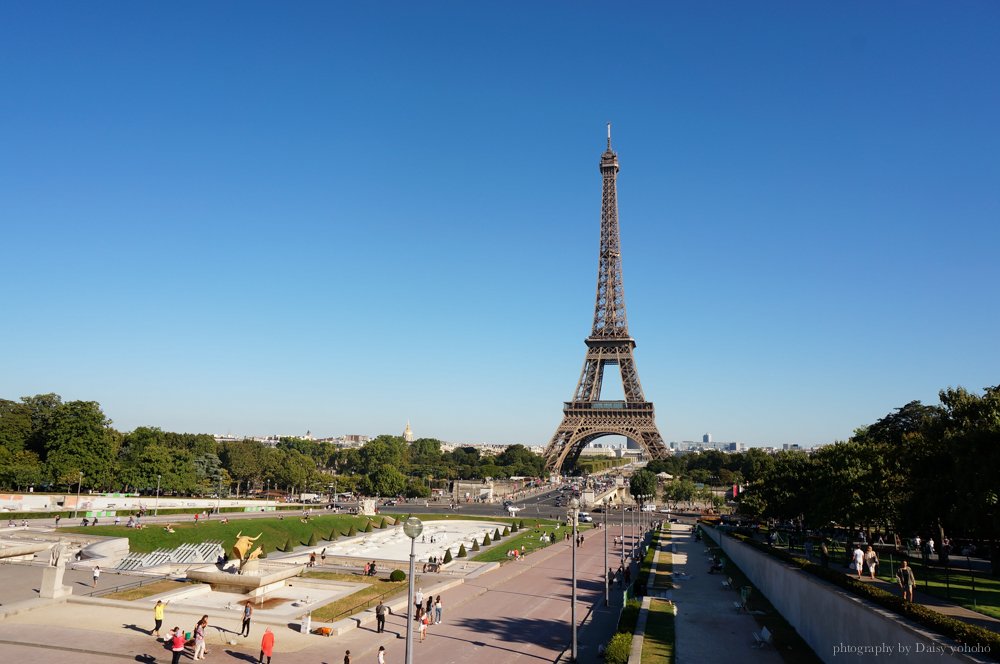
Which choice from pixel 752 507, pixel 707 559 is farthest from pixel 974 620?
pixel 752 507

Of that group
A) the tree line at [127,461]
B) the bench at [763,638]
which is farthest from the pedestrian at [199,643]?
the tree line at [127,461]

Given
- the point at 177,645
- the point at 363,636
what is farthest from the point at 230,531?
the point at 177,645

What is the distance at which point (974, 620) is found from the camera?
17188 mm

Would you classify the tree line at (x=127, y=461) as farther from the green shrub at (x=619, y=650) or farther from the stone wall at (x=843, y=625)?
the stone wall at (x=843, y=625)

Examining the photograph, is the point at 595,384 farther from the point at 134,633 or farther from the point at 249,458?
the point at 134,633

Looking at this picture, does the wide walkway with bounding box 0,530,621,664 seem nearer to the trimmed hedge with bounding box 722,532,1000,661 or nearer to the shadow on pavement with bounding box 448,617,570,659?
the shadow on pavement with bounding box 448,617,570,659

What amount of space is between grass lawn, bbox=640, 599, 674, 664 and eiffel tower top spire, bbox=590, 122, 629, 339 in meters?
91.3

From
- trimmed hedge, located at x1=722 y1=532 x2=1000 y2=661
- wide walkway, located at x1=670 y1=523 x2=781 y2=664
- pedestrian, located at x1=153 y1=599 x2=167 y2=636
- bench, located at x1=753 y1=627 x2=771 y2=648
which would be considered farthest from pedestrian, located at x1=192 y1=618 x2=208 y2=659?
trimmed hedge, located at x1=722 y1=532 x2=1000 y2=661

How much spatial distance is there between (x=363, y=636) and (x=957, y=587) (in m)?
23.0

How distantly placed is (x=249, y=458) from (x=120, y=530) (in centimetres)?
6570

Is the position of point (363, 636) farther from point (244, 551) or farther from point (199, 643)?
point (244, 551)

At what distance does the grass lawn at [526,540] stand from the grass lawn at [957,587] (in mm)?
30951

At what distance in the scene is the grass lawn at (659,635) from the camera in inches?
881

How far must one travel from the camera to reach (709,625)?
28.5 meters
